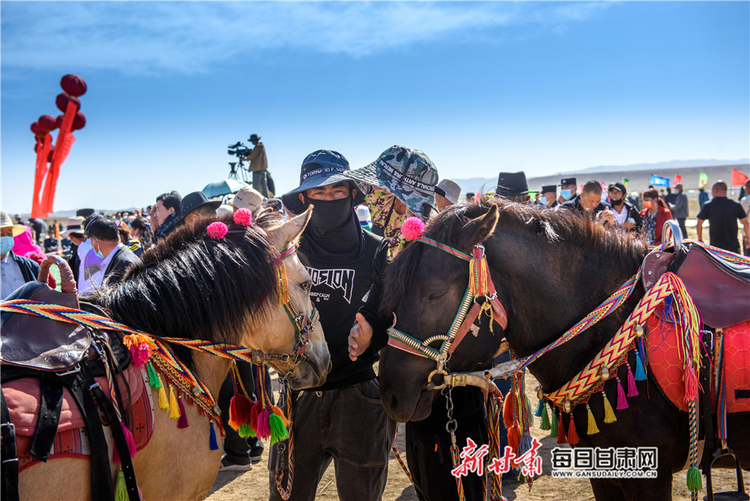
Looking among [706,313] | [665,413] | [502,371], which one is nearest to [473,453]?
[502,371]

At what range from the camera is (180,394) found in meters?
1.92

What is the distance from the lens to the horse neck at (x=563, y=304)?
7.04ft

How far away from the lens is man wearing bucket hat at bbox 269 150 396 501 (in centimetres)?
244

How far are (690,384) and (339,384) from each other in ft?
5.18

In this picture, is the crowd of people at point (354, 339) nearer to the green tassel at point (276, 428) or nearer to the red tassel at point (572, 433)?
the green tassel at point (276, 428)

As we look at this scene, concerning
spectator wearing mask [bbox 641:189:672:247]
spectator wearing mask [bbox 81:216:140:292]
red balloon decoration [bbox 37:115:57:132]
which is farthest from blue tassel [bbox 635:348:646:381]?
red balloon decoration [bbox 37:115:57:132]

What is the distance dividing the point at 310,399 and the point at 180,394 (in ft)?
2.53

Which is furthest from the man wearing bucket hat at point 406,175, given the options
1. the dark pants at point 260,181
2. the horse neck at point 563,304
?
the dark pants at point 260,181

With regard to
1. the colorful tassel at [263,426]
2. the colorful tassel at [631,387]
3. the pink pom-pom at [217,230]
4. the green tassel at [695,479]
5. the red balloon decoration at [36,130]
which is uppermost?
the red balloon decoration at [36,130]

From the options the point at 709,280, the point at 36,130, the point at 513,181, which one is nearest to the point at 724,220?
the point at 513,181

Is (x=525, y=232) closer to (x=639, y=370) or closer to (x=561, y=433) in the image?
(x=639, y=370)

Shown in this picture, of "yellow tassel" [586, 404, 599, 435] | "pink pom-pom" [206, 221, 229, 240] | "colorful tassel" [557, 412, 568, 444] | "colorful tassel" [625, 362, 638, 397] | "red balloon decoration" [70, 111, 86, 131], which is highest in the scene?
"red balloon decoration" [70, 111, 86, 131]

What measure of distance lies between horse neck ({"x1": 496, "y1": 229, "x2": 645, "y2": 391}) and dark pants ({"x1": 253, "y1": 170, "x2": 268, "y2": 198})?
7.63 metres

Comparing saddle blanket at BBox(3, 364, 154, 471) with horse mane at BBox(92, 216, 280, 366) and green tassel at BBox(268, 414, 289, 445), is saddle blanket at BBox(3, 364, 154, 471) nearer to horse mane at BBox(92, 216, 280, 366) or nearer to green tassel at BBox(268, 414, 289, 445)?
horse mane at BBox(92, 216, 280, 366)
